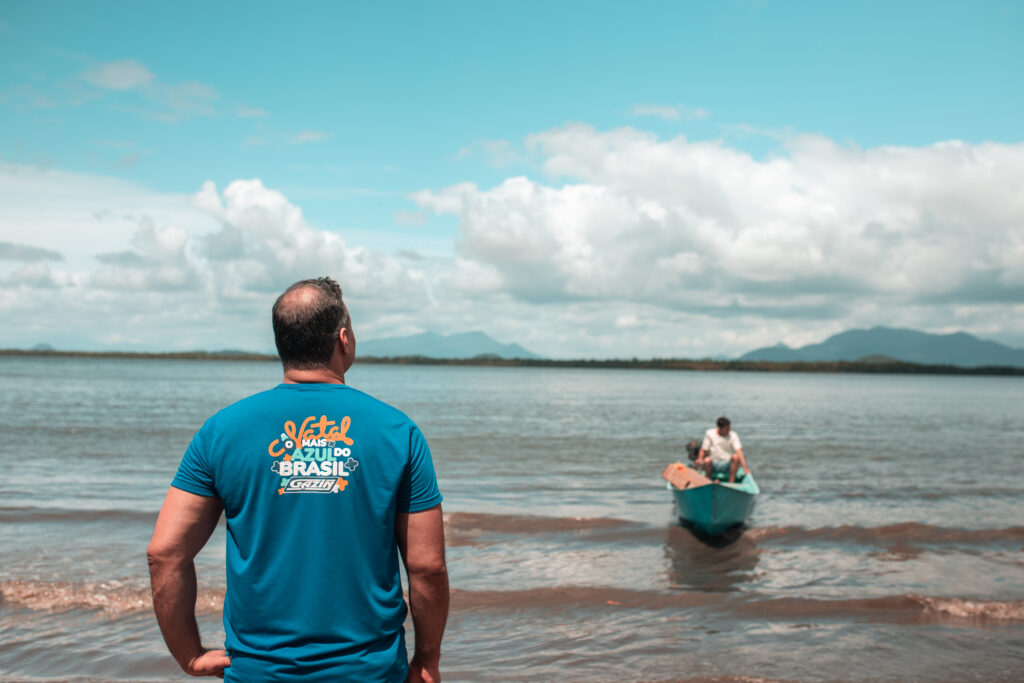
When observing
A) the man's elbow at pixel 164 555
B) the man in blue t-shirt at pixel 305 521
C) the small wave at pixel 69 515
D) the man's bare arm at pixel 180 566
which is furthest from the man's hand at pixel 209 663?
the small wave at pixel 69 515

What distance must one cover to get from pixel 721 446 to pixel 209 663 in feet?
46.2

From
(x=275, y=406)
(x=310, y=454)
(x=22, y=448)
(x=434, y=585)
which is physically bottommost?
(x=22, y=448)

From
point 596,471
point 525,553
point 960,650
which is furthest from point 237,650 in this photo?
point 596,471

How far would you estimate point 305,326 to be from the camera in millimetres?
2701

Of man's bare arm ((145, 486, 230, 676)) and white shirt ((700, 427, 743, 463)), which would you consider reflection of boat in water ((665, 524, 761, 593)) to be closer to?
white shirt ((700, 427, 743, 463))

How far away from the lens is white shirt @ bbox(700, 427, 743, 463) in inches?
611

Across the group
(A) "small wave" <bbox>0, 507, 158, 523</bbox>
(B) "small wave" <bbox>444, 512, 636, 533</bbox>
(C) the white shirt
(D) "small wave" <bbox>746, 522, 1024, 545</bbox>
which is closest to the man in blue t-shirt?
(B) "small wave" <bbox>444, 512, 636, 533</bbox>

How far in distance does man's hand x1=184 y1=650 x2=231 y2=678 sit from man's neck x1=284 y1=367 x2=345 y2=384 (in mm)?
1103

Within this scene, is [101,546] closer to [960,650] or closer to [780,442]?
[960,650]

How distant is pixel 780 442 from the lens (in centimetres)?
3259

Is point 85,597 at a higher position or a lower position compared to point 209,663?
lower

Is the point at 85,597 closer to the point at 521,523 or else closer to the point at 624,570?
the point at 624,570

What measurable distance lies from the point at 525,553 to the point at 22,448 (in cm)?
2059

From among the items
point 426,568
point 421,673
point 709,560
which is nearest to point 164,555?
point 426,568
